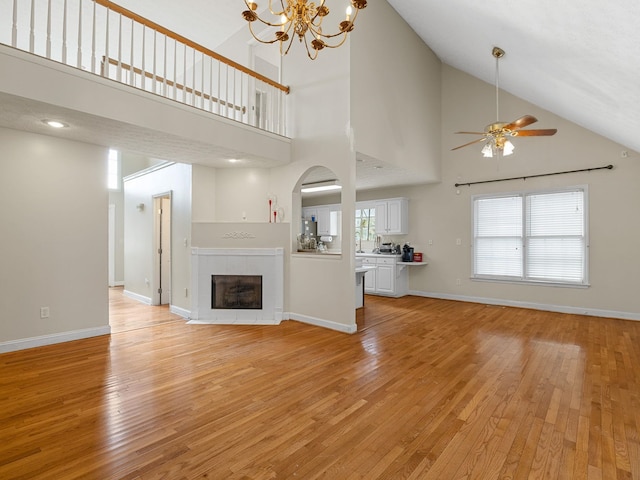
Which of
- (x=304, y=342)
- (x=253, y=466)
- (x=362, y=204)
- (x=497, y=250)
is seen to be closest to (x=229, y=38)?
(x=362, y=204)

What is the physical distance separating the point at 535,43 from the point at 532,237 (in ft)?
11.8

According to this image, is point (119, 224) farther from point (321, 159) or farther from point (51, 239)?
point (321, 159)

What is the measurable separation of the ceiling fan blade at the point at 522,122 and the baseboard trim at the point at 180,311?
5.44 m

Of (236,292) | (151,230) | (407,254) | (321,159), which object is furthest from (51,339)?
(407,254)

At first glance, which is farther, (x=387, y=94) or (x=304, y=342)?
(x=387, y=94)

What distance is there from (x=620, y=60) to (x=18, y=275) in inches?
256

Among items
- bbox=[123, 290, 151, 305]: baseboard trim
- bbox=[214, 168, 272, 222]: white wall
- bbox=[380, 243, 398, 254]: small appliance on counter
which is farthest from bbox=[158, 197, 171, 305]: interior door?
bbox=[380, 243, 398, 254]: small appliance on counter

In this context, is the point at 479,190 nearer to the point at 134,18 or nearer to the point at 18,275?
the point at 134,18

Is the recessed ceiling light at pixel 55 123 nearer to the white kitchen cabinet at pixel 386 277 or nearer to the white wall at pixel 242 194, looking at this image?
the white wall at pixel 242 194

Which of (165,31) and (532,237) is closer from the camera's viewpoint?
(165,31)

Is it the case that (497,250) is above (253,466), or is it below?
above

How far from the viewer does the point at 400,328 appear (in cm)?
470

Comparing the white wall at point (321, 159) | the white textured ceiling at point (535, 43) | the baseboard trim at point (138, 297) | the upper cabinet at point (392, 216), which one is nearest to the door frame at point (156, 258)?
the baseboard trim at point (138, 297)

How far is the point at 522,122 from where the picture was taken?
381cm
